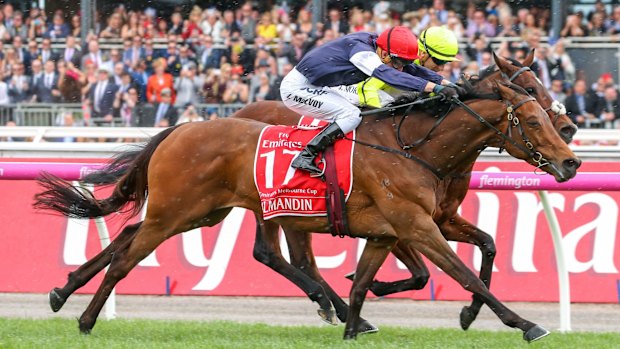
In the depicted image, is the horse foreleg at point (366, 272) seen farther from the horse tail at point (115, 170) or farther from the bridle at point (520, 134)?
the horse tail at point (115, 170)

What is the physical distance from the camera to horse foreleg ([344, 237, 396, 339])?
588 centimetres

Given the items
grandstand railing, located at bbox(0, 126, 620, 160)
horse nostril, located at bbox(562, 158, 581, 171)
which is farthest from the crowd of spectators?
horse nostril, located at bbox(562, 158, 581, 171)

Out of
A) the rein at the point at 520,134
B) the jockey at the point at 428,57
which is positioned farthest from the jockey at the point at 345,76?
the rein at the point at 520,134

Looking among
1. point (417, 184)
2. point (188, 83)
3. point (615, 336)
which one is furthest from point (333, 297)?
point (188, 83)

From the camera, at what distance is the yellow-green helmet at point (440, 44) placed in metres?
6.19

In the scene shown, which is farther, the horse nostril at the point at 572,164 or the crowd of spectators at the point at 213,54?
the crowd of spectators at the point at 213,54

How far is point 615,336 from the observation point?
5.89 metres

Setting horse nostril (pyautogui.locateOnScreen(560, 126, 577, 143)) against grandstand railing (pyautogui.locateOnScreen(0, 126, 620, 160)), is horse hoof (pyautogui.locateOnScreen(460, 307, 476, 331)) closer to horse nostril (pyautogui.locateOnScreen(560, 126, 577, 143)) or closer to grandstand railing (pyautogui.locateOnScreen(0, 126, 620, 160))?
horse nostril (pyautogui.locateOnScreen(560, 126, 577, 143))

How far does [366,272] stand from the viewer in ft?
19.5

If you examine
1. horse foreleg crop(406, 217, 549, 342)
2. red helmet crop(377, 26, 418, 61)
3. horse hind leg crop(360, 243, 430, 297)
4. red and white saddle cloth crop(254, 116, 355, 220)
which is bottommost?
horse hind leg crop(360, 243, 430, 297)

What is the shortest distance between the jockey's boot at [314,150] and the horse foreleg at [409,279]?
881mm

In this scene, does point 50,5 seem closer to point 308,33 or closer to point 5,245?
point 308,33

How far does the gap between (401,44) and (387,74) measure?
0.92ft

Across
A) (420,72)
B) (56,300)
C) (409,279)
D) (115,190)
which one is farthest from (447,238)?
(56,300)
